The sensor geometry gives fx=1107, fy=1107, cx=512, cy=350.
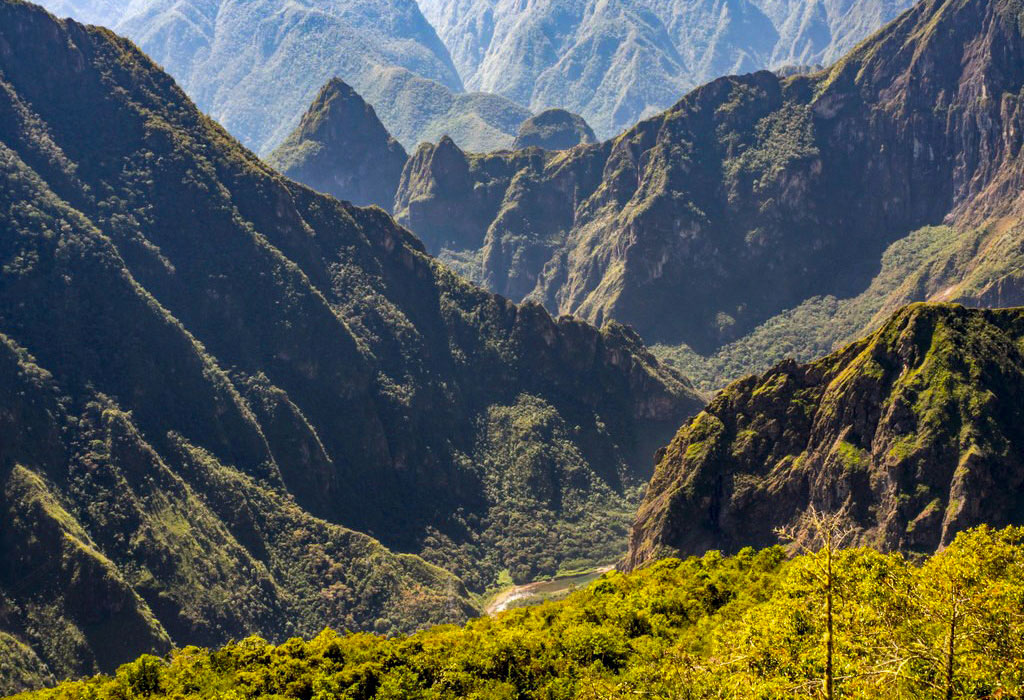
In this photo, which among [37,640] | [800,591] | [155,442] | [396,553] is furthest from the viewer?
[396,553]

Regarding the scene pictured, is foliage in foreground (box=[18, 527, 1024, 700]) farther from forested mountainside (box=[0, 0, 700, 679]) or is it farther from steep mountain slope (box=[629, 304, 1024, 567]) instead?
forested mountainside (box=[0, 0, 700, 679])

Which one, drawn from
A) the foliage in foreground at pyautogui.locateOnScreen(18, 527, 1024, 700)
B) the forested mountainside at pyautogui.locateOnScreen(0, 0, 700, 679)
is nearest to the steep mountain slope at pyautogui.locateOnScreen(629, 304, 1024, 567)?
the foliage in foreground at pyautogui.locateOnScreen(18, 527, 1024, 700)

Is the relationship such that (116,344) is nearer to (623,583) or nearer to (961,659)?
(623,583)

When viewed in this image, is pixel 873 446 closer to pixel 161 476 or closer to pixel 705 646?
pixel 705 646

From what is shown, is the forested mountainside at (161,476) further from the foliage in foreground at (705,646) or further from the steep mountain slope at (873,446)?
the foliage in foreground at (705,646)

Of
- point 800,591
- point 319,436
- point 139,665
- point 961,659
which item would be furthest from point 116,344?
point 961,659

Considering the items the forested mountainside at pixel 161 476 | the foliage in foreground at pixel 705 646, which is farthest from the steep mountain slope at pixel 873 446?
the forested mountainside at pixel 161 476
